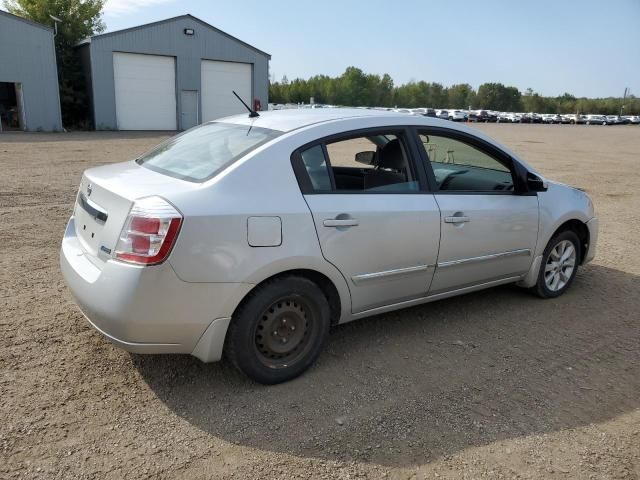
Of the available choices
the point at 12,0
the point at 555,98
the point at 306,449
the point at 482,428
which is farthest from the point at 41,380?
the point at 555,98

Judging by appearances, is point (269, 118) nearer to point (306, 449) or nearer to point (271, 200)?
point (271, 200)

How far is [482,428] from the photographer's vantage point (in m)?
2.94

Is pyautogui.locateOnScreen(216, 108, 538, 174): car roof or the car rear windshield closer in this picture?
the car rear windshield

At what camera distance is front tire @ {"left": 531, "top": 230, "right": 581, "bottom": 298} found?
15.6 feet

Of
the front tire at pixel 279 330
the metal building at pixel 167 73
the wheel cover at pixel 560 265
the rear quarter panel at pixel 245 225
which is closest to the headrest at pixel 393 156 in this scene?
the rear quarter panel at pixel 245 225

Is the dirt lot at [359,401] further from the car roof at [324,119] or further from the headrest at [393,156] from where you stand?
the car roof at [324,119]

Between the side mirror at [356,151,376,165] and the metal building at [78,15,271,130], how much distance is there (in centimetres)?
2876

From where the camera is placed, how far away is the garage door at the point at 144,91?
30047 mm

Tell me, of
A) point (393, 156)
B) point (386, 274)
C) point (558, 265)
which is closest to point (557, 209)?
point (558, 265)

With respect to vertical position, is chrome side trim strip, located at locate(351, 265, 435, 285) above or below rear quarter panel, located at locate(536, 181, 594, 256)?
below

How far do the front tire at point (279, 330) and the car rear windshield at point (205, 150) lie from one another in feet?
2.64

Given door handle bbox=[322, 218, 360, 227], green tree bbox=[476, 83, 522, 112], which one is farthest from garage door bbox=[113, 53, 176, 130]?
green tree bbox=[476, 83, 522, 112]

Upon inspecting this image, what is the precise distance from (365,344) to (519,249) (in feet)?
5.26

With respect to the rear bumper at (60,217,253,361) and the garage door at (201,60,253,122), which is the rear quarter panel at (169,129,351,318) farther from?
the garage door at (201,60,253,122)
